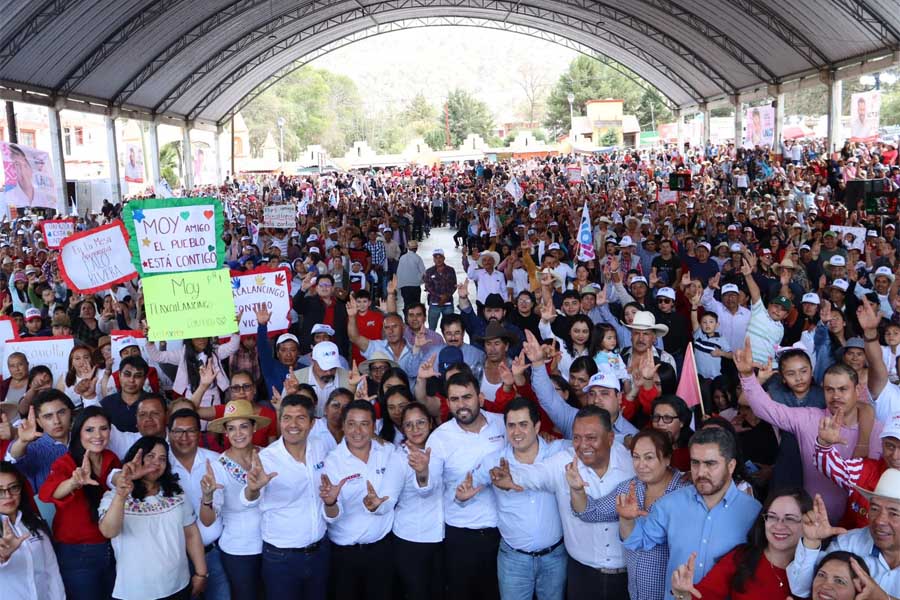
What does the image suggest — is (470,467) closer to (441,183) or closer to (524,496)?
(524,496)

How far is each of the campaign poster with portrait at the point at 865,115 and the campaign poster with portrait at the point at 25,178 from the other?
2051 cm

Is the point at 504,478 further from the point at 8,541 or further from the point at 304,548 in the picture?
the point at 8,541

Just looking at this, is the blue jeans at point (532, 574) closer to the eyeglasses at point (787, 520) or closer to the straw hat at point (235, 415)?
the eyeglasses at point (787, 520)

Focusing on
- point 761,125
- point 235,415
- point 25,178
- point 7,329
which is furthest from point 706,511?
point 761,125

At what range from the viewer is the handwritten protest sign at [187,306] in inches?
246

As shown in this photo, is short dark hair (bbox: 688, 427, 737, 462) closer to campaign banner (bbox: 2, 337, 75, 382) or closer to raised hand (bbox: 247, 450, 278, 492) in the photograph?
raised hand (bbox: 247, 450, 278, 492)

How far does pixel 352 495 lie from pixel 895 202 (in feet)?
47.8

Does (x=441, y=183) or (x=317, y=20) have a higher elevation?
(x=317, y=20)

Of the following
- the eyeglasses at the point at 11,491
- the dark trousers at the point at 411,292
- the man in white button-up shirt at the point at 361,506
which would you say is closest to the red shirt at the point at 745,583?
the man in white button-up shirt at the point at 361,506

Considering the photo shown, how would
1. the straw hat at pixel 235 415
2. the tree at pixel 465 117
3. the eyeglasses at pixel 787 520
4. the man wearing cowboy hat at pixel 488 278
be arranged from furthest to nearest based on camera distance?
the tree at pixel 465 117, the man wearing cowboy hat at pixel 488 278, the straw hat at pixel 235 415, the eyeglasses at pixel 787 520

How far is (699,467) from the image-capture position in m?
3.83

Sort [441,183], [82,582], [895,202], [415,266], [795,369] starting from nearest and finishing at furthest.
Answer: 1. [82,582]
2. [795,369]
3. [415,266]
4. [895,202]
5. [441,183]

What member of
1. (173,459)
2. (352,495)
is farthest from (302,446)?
(173,459)

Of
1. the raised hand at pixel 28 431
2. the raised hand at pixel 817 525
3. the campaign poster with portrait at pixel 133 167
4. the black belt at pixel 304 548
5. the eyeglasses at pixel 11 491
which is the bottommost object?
the black belt at pixel 304 548
